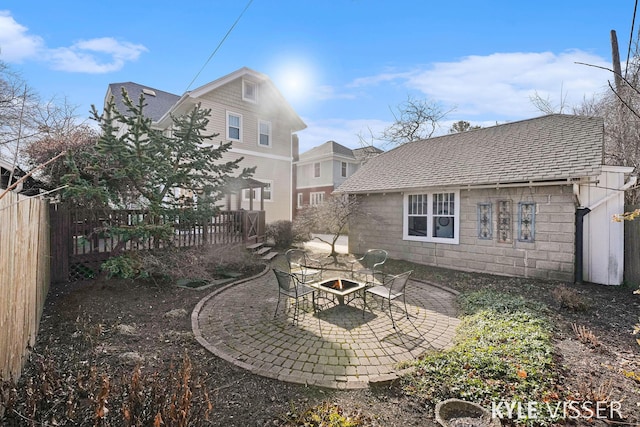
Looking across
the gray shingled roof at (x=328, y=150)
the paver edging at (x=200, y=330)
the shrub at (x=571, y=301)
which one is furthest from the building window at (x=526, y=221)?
the gray shingled roof at (x=328, y=150)

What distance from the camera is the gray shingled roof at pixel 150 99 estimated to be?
20.8 meters

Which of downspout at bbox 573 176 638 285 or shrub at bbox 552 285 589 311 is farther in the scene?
downspout at bbox 573 176 638 285

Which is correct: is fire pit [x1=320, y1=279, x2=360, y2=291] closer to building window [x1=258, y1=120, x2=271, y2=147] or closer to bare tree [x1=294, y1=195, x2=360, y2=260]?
bare tree [x1=294, y1=195, x2=360, y2=260]

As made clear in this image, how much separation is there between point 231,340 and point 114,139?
5.50 meters

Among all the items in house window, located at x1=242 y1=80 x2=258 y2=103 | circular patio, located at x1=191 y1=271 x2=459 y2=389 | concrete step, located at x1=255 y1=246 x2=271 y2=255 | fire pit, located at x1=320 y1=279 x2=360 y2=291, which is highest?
house window, located at x1=242 y1=80 x2=258 y2=103

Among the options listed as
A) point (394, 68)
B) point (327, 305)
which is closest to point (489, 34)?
Result: point (394, 68)

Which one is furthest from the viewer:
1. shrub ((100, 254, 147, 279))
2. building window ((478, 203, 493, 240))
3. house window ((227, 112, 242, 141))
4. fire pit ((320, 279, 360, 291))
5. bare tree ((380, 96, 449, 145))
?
bare tree ((380, 96, 449, 145))

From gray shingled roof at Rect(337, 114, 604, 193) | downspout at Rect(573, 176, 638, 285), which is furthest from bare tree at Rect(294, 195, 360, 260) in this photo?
downspout at Rect(573, 176, 638, 285)

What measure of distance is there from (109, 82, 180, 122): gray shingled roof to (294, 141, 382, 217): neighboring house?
38.7 feet

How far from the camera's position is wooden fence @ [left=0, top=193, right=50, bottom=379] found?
277 centimetres

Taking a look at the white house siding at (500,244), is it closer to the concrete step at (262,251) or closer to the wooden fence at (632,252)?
the wooden fence at (632,252)

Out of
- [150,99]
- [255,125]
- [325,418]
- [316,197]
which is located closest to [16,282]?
[325,418]

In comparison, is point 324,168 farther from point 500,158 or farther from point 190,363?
point 190,363

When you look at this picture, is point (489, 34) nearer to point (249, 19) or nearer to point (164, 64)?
point (249, 19)
